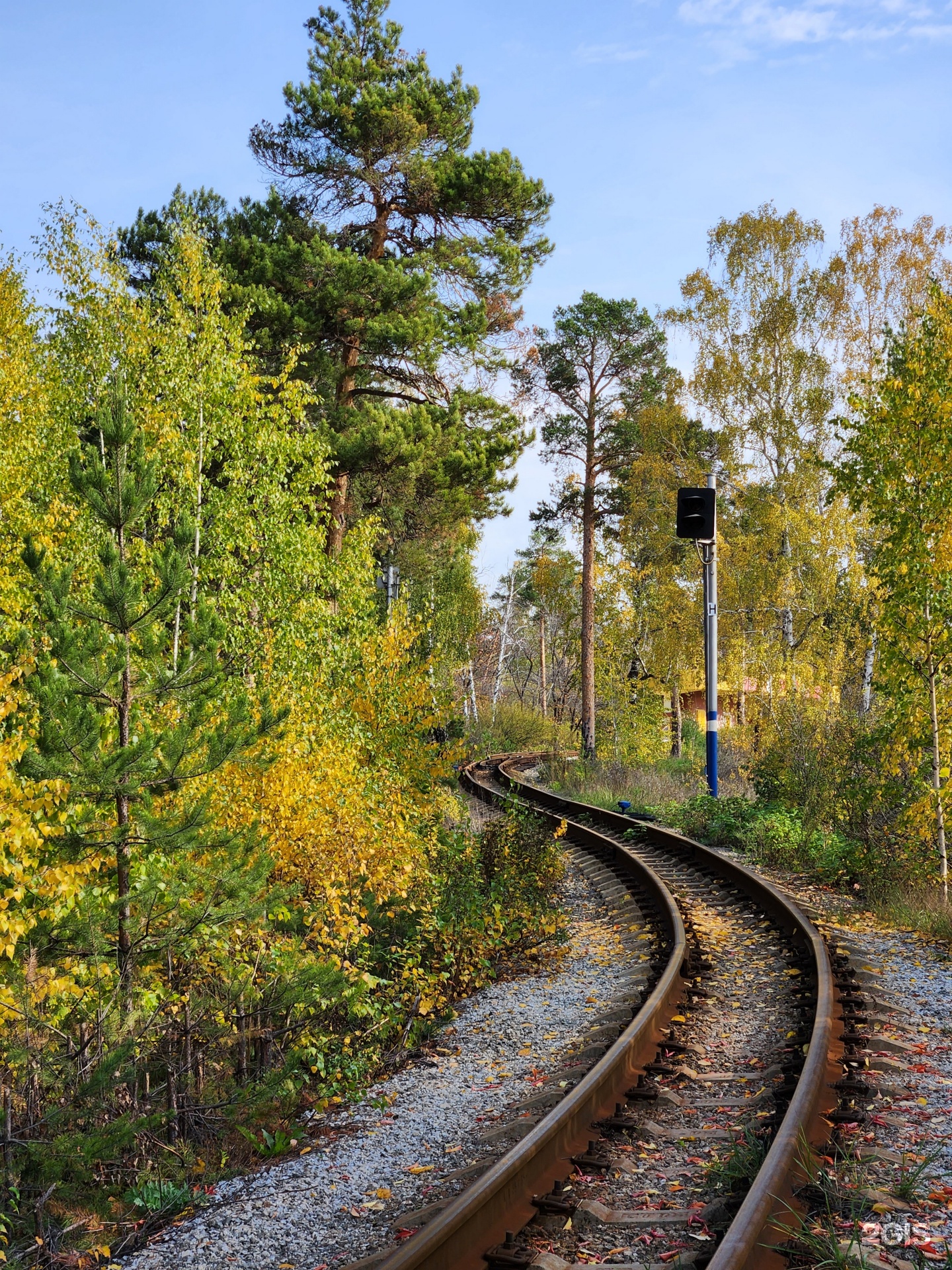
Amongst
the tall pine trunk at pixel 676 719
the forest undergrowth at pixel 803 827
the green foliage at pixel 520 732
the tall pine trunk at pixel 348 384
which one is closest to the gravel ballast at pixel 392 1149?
the forest undergrowth at pixel 803 827

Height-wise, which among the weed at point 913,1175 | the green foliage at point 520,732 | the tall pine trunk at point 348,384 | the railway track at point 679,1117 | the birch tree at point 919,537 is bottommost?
the green foliage at point 520,732

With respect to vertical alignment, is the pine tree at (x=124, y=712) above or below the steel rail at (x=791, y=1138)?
above

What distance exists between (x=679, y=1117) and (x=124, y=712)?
379 cm

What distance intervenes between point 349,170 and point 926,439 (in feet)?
41.5

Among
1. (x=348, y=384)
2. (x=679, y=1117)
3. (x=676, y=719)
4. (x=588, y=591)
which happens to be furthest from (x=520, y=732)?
(x=679, y=1117)

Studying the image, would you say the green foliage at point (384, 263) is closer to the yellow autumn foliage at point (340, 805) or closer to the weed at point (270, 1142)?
the yellow autumn foliage at point (340, 805)

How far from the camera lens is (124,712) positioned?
612 cm

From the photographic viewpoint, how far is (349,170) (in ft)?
61.2

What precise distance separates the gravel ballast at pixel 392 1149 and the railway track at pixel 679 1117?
0.36 metres

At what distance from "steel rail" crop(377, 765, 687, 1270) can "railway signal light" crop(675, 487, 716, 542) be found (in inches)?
389

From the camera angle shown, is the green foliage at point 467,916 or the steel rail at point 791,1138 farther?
the green foliage at point 467,916

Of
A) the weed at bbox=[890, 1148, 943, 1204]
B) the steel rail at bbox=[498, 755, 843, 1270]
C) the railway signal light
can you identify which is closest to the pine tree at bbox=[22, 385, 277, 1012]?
the steel rail at bbox=[498, 755, 843, 1270]

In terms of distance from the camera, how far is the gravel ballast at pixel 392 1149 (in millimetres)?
4090

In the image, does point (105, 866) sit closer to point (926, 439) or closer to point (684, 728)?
point (926, 439)
